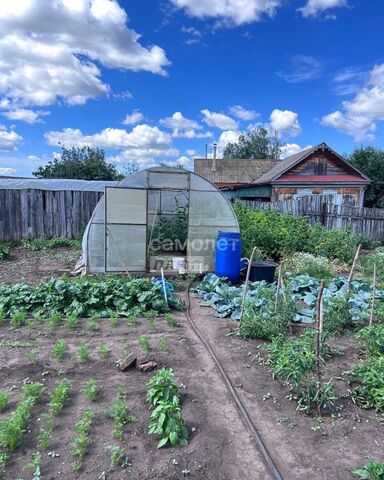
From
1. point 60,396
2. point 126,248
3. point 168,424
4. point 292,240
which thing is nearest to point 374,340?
point 168,424

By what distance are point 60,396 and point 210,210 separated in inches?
218

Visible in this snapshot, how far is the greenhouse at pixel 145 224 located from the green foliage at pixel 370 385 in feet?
15.8

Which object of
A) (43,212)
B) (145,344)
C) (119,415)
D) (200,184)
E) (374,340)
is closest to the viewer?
(119,415)

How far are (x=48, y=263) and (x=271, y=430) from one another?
762 centimetres

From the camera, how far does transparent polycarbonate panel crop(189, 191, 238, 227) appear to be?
781 centimetres

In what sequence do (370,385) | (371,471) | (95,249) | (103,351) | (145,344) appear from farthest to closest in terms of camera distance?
1. (95,249)
2. (145,344)
3. (103,351)
4. (370,385)
5. (371,471)

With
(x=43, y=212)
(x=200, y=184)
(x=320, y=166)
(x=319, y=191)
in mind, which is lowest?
(x=43, y=212)

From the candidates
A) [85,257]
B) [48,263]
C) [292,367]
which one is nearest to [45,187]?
[48,263]

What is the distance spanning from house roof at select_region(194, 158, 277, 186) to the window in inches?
185

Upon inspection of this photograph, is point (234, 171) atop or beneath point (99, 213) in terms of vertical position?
atop

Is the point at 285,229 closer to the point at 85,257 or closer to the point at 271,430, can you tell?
the point at 85,257

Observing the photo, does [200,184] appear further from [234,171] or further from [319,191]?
[234,171]

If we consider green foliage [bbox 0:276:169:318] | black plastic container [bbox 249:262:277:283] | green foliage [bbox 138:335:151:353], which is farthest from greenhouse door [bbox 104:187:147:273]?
green foliage [bbox 138:335:151:353]

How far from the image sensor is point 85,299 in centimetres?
550
